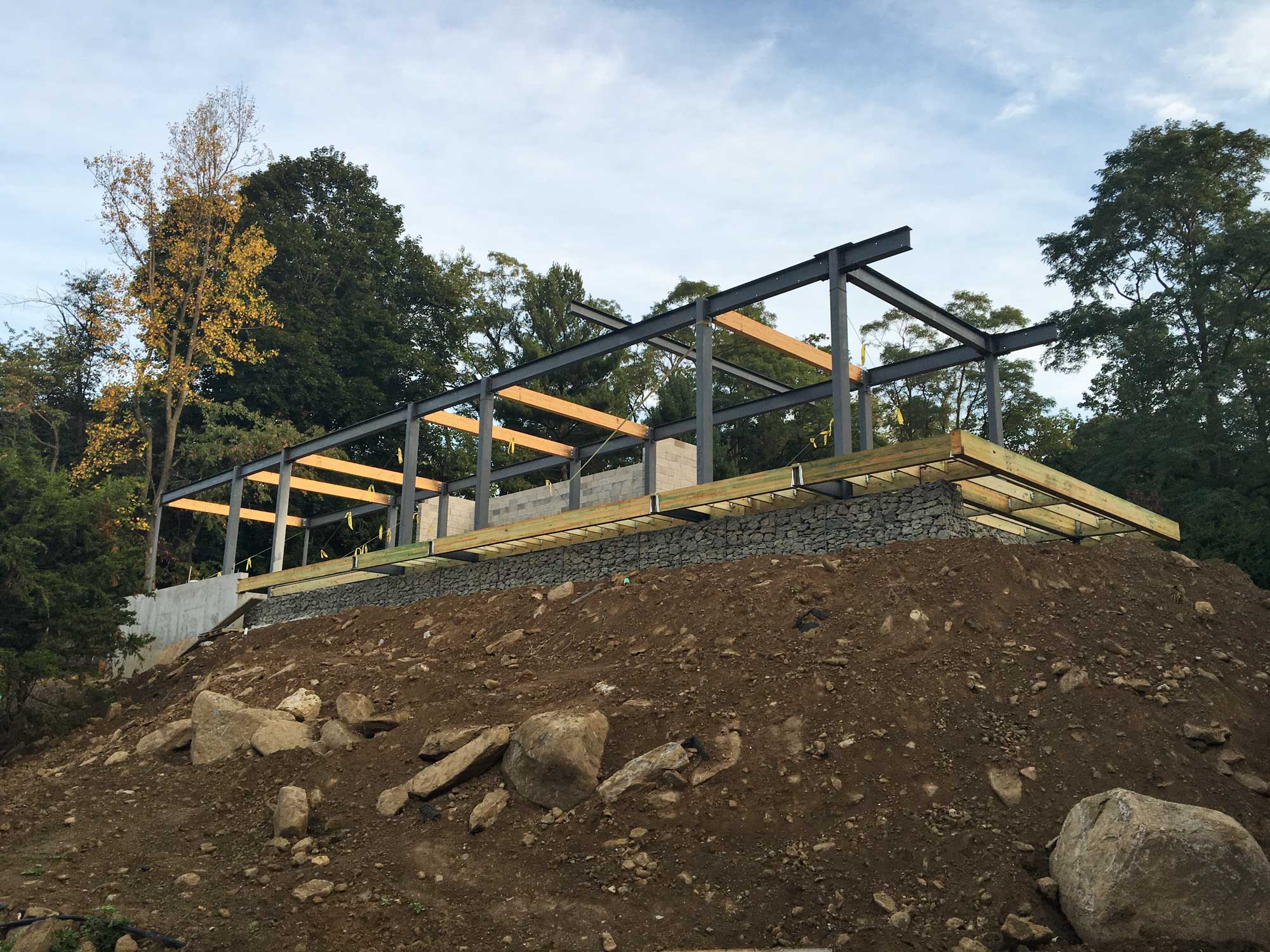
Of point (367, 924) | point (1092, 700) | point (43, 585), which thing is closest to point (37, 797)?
point (43, 585)

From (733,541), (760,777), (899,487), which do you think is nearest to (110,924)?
(760,777)

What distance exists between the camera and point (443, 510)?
25703 millimetres

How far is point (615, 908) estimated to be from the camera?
299 inches

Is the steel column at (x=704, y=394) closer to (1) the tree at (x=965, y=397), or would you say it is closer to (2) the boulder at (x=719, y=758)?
(2) the boulder at (x=719, y=758)

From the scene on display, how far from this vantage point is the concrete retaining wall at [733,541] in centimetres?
1230

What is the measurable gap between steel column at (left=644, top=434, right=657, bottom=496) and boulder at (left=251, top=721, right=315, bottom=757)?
10.6 meters

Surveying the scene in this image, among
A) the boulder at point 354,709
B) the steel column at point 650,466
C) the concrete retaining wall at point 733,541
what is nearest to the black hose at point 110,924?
the boulder at point 354,709

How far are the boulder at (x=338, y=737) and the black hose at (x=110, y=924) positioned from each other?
3528mm

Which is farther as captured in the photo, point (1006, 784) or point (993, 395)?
point (993, 395)

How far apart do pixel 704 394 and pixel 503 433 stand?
804 cm

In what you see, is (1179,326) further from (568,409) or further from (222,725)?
(222,725)

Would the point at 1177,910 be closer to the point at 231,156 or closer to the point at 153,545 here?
the point at 153,545

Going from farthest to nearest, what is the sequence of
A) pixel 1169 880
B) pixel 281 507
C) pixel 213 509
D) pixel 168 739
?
pixel 213 509 < pixel 281 507 < pixel 168 739 < pixel 1169 880

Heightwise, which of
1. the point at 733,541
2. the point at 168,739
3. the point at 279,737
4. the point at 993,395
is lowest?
the point at 168,739
